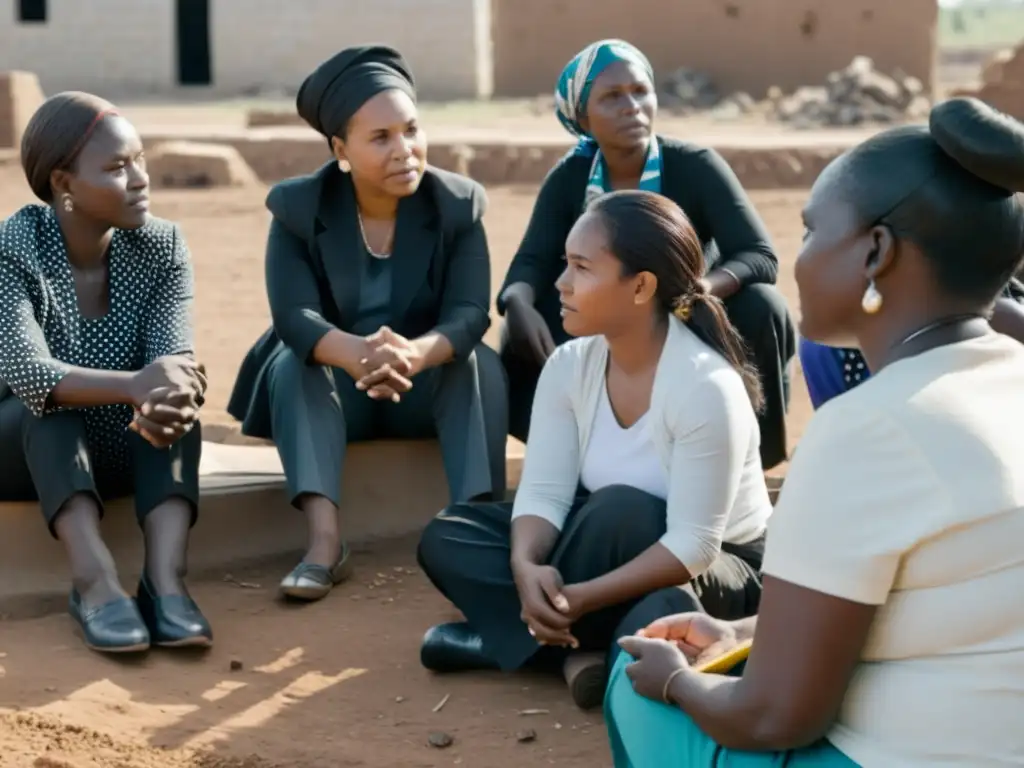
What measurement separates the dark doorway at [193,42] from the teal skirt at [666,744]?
2452cm

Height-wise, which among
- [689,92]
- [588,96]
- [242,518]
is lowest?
[689,92]

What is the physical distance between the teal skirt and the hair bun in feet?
2.64

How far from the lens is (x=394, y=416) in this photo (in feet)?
16.3

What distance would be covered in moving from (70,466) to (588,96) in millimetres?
1809

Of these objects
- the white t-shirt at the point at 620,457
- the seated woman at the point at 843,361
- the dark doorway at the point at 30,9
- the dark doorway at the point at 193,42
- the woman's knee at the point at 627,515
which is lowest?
the dark doorway at the point at 193,42

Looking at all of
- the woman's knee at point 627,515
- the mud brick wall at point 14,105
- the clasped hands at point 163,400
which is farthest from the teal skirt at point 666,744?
the mud brick wall at point 14,105

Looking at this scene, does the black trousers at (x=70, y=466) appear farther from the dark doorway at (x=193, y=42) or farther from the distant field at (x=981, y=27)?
the distant field at (x=981, y=27)

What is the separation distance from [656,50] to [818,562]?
67.6ft

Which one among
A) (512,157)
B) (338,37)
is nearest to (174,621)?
(512,157)

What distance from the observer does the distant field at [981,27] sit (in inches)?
2215

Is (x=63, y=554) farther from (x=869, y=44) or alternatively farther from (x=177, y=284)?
(x=869, y=44)

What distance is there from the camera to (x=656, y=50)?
22.2m

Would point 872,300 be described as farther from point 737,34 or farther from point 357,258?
point 737,34

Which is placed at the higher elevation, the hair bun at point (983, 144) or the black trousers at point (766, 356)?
the hair bun at point (983, 144)
